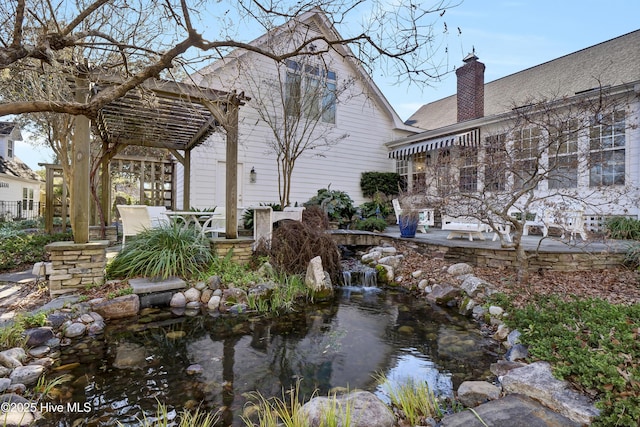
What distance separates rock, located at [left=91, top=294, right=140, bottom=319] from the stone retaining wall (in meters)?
1.64

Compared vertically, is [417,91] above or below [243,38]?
below

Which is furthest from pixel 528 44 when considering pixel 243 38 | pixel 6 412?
pixel 6 412

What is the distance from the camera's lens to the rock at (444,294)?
203 inches

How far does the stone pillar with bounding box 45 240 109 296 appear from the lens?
4.53m

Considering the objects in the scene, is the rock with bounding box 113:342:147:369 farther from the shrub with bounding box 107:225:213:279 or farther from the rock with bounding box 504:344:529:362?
the rock with bounding box 504:344:529:362

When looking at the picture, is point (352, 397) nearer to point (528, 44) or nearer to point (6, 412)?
point (6, 412)

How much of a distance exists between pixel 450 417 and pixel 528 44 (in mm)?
9035

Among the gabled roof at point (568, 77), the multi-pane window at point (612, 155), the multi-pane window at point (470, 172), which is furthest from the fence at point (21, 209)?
the multi-pane window at point (612, 155)

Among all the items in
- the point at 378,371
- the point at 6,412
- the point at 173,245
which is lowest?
the point at 378,371

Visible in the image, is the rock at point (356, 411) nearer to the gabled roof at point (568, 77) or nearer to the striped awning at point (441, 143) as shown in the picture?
the gabled roof at point (568, 77)

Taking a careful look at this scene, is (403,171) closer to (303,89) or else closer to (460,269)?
(303,89)

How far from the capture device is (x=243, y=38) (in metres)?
4.18

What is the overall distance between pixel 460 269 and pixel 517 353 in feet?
9.15

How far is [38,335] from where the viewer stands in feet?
11.1
